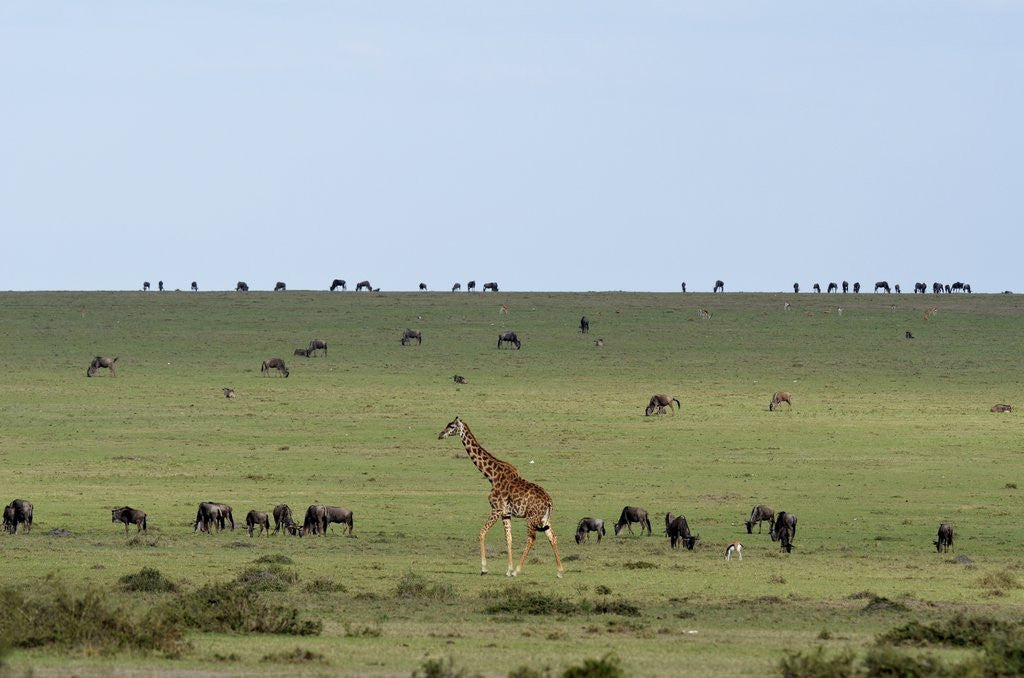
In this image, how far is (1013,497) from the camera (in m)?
34.7

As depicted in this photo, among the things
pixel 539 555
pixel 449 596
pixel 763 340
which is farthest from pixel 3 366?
pixel 449 596

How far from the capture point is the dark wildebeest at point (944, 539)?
88.5ft

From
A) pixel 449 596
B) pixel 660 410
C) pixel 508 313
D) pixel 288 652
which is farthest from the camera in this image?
pixel 508 313

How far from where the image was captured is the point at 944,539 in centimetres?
2716

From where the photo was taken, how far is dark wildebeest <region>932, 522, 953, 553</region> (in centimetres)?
2697

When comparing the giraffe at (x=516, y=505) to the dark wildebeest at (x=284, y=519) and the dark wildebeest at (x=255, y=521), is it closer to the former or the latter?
the dark wildebeest at (x=255, y=521)

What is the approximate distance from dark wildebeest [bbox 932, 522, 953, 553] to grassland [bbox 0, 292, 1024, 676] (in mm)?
496

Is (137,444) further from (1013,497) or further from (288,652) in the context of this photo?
(288,652)

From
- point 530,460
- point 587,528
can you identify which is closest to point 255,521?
point 587,528

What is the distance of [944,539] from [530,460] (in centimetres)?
1420

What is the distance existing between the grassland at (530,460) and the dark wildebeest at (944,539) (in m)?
0.50

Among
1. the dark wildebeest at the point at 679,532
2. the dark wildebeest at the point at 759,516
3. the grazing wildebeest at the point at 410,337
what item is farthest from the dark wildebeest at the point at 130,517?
the grazing wildebeest at the point at 410,337

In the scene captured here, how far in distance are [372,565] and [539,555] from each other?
3.36 meters

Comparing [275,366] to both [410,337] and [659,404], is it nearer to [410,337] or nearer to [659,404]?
[410,337]
